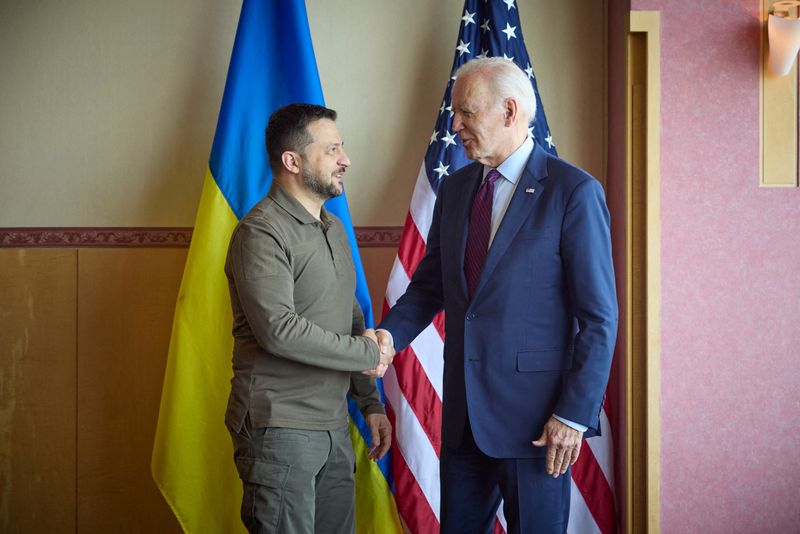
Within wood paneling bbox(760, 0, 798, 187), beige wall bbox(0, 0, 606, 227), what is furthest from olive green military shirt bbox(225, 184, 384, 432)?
wood paneling bbox(760, 0, 798, 187)

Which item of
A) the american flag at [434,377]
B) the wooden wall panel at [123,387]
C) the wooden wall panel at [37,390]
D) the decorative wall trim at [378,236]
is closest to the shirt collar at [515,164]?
the american flag at [434,377]

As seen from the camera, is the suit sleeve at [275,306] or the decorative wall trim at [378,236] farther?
the decorative wall trim at [378,236]

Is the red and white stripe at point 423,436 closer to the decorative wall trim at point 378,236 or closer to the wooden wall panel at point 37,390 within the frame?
the decorative wall trim at point 378,236

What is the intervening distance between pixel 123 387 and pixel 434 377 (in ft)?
4.23

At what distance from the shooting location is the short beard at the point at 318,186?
2.04 m

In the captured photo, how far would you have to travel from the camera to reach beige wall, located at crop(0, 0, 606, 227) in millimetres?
2889

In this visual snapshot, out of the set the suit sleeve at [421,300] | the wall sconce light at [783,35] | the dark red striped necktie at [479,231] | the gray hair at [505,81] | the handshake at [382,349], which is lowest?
the handshake at [382,349]

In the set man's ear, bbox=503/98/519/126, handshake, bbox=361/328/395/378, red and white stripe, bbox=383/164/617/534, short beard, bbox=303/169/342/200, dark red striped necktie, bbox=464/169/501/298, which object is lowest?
A: red and white stripe, bbox=383/164/617/534

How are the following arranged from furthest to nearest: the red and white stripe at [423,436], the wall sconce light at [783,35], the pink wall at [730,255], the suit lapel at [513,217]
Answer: the red and white stripe at [423,436] → the pink wall at [730,255] → the wall sconce light at [783,35] → the suit lapel at [513,217]

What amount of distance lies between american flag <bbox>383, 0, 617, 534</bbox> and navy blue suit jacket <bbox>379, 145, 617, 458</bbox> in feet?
2.48

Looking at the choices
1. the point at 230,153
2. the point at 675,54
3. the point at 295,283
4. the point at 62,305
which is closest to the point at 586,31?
the point at 675,54

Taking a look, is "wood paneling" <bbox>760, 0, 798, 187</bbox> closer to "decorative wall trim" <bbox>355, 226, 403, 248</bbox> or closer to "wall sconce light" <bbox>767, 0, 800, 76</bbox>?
"wall sconce light" <bbox>767, 0, 800, 76</bbox>

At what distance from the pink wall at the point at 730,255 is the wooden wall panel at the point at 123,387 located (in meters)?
1.92

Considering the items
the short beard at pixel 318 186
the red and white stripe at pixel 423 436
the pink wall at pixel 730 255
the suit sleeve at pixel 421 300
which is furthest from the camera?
the red and white stripe at pixel 423 436
